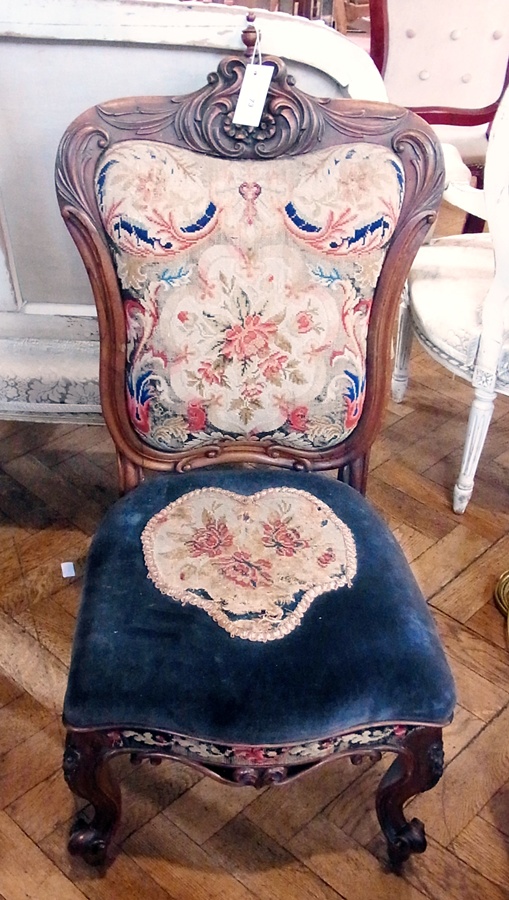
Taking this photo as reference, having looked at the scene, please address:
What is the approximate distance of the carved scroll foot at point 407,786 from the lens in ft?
2.61

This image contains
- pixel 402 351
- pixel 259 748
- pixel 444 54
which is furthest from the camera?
pixel 444 54

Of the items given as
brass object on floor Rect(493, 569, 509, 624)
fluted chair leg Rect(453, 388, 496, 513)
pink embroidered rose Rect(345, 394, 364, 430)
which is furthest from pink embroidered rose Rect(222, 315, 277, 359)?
brass object on floor Rect(493, 569, 509, 624)

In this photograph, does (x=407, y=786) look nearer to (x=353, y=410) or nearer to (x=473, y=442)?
(x=353, y=410)

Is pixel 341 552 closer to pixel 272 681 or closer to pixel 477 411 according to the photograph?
pixel 272 681

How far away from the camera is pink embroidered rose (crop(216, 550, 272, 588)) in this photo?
0.82 meters

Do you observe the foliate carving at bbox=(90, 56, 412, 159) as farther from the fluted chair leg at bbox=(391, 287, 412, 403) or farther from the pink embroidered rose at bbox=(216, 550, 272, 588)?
the fluted chair leg at bbox=(391, 287, 412, 403)

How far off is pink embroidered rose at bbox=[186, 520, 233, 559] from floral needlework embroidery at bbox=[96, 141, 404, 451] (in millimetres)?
125

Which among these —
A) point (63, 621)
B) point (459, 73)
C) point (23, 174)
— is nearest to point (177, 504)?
point (63, 621)

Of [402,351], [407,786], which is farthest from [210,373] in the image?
[402,351]

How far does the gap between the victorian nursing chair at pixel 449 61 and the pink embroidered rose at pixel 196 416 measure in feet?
4.09

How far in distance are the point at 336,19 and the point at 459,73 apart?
59.6 inches

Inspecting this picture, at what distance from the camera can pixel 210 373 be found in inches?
35.5

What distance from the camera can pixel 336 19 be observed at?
324cm

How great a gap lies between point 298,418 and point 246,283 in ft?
0.57
